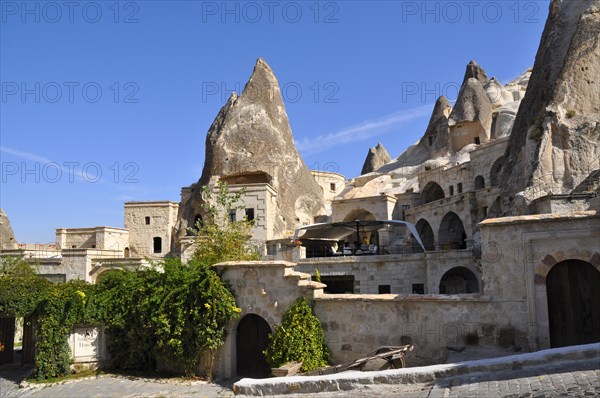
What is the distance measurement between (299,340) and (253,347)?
2126mm

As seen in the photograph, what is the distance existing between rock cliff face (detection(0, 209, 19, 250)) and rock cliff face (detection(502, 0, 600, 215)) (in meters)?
45.5

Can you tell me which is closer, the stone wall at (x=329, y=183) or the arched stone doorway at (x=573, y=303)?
the arched stone doorway at (x=573, y=303)

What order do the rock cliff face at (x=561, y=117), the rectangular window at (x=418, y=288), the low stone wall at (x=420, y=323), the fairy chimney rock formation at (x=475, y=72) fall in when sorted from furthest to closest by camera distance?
1. the fairy chimney rock formation at (x=475, y=72)
2. the rectangular window at (x=418, y=288)
3. the rock cliff face at (x=561, y=117)
4. the low stone wall at (x=420, y=323)

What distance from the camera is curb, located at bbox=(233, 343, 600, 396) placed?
8.26m

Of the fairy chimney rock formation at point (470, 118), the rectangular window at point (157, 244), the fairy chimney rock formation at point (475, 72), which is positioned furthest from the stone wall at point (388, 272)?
the fairy chimney rock formation at point (475, 72)

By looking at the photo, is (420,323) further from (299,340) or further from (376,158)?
(376,158)

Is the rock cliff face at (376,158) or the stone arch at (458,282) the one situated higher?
the rock cliff face at (376,158)

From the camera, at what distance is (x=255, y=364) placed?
1360cm

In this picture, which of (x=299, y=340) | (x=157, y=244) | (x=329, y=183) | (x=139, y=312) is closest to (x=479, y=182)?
(x=329, y=183)

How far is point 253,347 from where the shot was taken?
13641 millimetres

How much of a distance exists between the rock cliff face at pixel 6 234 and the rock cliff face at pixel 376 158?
160 feet

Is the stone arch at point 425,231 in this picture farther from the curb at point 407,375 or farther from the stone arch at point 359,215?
the curb at point 407,375

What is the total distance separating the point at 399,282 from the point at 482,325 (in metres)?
11.4

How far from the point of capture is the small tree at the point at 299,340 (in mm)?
12016
